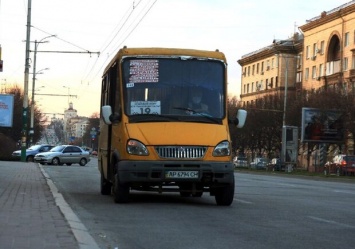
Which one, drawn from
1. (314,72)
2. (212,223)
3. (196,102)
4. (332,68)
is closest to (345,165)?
(332,68)

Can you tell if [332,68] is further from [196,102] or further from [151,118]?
[151,118]

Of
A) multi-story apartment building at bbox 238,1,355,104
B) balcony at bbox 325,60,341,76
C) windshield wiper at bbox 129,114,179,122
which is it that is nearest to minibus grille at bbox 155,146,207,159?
windshield wiper at bbox 129,114,179,122

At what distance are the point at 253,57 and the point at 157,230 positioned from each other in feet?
339

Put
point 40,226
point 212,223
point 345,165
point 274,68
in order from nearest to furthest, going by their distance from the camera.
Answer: point 40,226 < point 212,223 < point 345,165 < point 274,68

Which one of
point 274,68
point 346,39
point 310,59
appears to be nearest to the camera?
point 346,39

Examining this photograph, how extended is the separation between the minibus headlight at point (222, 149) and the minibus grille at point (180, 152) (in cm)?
25

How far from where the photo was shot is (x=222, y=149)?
12414mm

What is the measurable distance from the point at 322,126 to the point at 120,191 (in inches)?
1680

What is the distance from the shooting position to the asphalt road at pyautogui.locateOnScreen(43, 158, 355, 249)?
823cm

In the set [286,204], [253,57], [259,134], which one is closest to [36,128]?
[259,134]

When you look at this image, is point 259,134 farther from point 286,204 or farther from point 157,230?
point 157,230

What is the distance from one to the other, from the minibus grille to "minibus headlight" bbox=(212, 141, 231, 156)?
247 millimetres

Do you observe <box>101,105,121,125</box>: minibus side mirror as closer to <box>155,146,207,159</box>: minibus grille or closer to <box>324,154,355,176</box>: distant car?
<box>155,146,207,159</box>: minibus grille

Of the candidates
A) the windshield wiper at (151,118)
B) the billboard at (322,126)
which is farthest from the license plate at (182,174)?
the billboard at (322,126)
